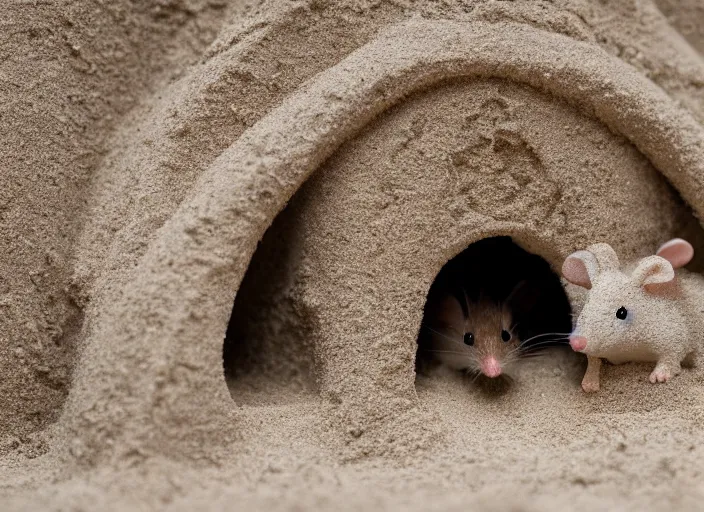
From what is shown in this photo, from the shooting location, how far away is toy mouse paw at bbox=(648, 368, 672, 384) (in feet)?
8.04

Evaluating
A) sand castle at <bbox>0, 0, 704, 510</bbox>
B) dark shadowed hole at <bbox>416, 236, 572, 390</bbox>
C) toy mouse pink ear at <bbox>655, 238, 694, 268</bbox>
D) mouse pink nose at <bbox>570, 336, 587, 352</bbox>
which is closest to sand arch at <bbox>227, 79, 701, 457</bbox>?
sand castle at <bbox>0, 0, 704, 510</bbox>

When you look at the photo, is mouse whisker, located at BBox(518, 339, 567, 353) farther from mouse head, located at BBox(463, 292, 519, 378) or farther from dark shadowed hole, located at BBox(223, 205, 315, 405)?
dark shadowed hole, located at BBox(223, 205, 315, 405)

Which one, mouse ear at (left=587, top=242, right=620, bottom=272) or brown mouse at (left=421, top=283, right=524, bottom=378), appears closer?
mouse ear at (left=587, top=242, right=620, bottom=272)

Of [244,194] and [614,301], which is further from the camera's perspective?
[614,301]

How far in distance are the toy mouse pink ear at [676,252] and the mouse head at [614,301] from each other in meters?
0.09

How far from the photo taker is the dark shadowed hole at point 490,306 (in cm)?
295

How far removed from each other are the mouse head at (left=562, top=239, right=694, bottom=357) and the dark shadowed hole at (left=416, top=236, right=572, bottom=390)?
387 mm

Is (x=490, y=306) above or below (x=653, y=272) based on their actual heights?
above

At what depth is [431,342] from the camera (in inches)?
123

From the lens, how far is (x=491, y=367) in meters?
2.70

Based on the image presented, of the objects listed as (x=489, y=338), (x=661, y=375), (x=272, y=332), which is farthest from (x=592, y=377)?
(x=272, y=332)

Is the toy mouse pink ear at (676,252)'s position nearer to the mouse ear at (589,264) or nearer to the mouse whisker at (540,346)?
the mouse ear at (589,264)

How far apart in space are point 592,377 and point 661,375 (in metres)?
0.21

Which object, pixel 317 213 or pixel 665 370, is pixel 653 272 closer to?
pixel 665 370
